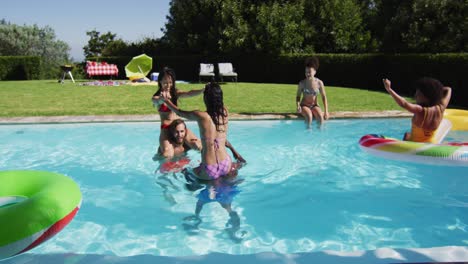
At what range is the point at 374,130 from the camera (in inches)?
334

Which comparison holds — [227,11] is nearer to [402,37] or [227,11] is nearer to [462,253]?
[402,37]

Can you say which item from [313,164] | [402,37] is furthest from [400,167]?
[402,37]

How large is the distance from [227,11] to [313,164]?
16388 mm

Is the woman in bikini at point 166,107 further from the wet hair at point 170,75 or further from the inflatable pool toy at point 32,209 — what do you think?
the inflatable pool toy at point 32,209

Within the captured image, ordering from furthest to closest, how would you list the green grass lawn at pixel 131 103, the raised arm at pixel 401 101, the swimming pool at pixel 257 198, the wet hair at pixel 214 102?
1. the green grass lawn at pixel 131 103
2. the raised arm at pixel 401 101
3. the wet hair at pixel 214 102
4. the swimming pool at pixel 257 198

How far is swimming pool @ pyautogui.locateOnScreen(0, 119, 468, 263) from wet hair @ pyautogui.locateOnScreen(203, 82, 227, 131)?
0.73 meters

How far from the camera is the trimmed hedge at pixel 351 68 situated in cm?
1329

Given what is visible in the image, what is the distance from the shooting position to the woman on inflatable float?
187 inches

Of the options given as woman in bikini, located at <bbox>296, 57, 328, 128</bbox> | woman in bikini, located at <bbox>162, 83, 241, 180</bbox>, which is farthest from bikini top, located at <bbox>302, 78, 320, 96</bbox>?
woman in bikini, located at <bbox>162, 83, 241, 180</bbox>

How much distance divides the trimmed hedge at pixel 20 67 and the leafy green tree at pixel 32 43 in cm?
841

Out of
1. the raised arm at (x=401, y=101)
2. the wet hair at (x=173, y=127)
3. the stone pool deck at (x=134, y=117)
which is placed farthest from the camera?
the stone pool deck at (x=134, y=117)

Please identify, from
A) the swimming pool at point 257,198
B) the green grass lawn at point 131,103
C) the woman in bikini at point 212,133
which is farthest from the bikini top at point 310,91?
the woman in bikini at point 212,133

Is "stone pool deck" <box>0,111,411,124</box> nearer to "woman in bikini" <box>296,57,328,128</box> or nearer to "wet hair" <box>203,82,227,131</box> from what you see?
"woman in bikini" <box>296,57,328,128</box>

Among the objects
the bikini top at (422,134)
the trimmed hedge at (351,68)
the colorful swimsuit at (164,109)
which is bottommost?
the bikini top at (422,134)
